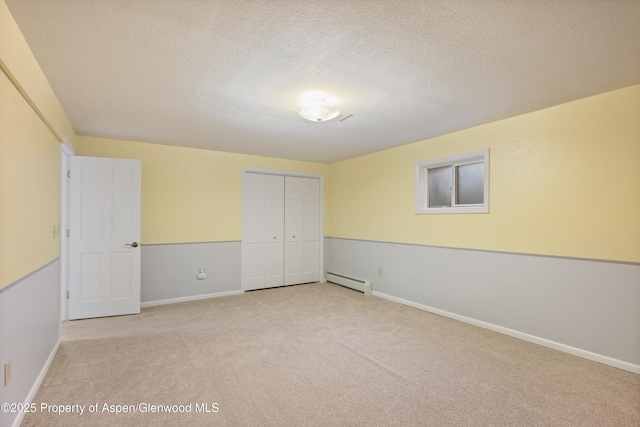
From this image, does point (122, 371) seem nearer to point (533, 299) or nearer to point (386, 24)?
point (386, 24)

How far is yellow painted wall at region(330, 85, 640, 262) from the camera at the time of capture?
8.46 ft

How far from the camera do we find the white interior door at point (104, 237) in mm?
3789

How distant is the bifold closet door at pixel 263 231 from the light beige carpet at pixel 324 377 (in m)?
1.68

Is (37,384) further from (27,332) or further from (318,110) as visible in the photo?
(318,110)

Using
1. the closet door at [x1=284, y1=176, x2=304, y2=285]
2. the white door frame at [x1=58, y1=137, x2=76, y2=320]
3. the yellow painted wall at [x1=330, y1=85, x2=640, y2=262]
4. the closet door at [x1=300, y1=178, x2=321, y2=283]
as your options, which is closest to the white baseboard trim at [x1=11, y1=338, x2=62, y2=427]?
the white door frame at [x1=58, y1=137, x2=76, y2=320]

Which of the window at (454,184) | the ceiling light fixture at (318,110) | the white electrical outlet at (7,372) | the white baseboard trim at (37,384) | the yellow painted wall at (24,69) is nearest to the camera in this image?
the yellow painted wall at (24,69)

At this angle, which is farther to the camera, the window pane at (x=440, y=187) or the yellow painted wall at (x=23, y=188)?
the window pane at (x=440, y=187)

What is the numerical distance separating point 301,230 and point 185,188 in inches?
86.3

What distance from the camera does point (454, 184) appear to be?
4027 millimetres

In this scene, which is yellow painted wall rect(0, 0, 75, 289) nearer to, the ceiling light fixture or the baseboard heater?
the ceiling light fixture

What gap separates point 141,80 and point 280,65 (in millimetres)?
1154

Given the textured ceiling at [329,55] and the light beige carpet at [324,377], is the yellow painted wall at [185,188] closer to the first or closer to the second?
the textured ceiling at [329,55]

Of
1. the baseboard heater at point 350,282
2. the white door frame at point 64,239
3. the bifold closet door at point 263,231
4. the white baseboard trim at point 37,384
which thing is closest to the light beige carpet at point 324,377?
the white baseboard trim at point 37,384

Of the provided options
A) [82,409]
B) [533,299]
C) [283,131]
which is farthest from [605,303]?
[82,409]
